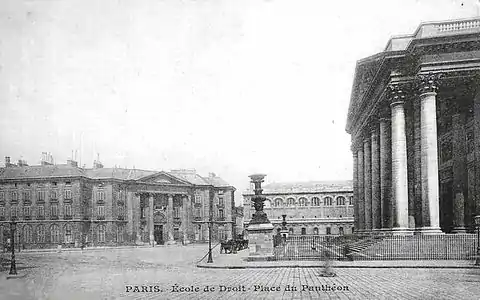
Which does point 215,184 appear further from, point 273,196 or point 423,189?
point 423,189

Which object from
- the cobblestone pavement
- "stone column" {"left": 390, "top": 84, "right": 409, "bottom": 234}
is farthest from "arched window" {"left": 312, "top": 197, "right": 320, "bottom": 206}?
the cobblestone pavement

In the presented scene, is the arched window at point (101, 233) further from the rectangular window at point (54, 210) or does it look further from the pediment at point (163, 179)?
the rectangular window at point (54, 210)

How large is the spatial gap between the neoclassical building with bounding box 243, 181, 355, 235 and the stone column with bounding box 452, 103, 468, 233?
62222 mm

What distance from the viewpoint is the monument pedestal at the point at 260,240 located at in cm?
2634

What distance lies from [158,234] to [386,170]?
53668 mm

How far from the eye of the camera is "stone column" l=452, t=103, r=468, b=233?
28438 mm

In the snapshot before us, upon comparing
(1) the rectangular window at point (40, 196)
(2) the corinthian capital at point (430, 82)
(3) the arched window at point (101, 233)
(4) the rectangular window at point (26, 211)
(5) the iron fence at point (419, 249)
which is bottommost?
(3) the arched window at point (101, 233)

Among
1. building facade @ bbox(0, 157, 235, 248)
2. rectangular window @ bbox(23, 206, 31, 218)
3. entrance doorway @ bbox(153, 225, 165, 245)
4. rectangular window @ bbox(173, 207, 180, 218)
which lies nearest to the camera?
rectangular window @ bbox(23, 206, 31, 218)

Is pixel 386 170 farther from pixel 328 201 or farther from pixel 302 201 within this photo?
pixel 302 201

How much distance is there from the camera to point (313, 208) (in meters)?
93.4

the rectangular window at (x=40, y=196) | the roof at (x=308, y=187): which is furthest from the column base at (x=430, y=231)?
the roof at (x=308, y=187)

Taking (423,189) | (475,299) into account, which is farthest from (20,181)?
(475,299)

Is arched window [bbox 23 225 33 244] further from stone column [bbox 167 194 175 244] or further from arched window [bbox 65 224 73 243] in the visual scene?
stone column [bbox 167 194 175 244]

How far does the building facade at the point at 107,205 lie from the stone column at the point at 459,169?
1783cm
